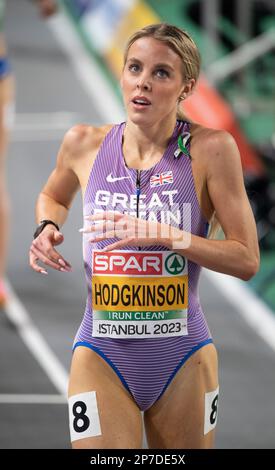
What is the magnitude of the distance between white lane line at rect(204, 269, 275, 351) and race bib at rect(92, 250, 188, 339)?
3803 mm

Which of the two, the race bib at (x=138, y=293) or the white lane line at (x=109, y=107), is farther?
the white lane line at (x=109, y=107)

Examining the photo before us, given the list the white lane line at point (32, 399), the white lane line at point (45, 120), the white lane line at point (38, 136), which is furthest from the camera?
the white lane line at point (45, 120)

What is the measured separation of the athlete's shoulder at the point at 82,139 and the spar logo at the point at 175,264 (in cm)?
50

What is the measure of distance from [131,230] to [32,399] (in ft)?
10.9

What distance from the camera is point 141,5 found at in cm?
1347

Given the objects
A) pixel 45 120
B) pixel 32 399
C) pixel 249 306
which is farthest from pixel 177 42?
pixel 45 120

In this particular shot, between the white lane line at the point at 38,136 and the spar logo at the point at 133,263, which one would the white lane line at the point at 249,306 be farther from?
the spar logo at the point at 133,263

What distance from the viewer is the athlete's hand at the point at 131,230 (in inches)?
157

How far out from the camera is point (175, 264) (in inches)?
169

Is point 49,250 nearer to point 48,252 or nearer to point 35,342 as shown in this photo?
point 48,252

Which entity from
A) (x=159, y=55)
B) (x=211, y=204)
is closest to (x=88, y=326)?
(x=211, y=204)

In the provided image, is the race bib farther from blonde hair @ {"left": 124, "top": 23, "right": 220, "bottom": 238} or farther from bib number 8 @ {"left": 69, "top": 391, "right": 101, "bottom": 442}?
blonde hair @ {"left": 124, "top": 23, "right": 220, "bottom": 238}

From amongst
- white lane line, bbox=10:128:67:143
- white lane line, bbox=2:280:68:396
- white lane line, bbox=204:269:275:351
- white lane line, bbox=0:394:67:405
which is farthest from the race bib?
white lane line, bbox=10:128:67:143

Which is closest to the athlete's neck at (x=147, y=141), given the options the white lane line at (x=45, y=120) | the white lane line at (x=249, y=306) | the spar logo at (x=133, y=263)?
the spar logo at (x=133, y=263)
